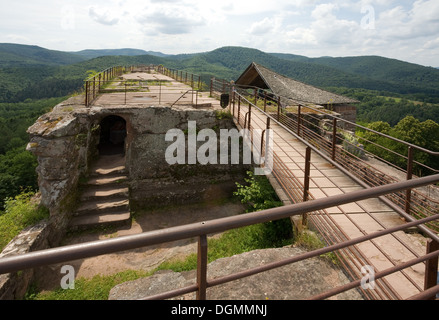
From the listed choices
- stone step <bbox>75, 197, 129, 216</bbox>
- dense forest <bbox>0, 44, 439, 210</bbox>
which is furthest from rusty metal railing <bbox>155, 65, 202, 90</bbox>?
stone step <bbox>75, 197, 129, 216</bbox>

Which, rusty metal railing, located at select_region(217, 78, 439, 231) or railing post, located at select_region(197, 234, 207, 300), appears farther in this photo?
rusty metal railing, located at select_region(217, 78, 439, 231)

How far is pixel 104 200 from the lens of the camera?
29.3 ft

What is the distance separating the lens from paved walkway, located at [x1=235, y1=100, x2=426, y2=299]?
288 centimetres

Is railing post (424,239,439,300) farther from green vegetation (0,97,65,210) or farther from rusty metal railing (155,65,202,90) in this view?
green vegetation (0,97,65,210)

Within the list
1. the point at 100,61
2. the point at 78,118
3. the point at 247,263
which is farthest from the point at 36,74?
the point at 247,263

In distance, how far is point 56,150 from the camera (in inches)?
323

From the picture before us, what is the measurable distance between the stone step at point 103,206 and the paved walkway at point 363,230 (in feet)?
16.8

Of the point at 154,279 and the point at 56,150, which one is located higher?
the point at 56,150

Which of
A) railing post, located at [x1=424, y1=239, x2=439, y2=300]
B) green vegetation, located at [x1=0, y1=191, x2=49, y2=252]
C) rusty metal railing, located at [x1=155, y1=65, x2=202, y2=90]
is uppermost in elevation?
rusty metal railing, located at [x1=155, y1=65, x2=202, y2=90]

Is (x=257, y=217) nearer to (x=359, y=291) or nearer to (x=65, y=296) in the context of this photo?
(x=359, y=291)

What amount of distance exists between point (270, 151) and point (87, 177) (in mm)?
6181

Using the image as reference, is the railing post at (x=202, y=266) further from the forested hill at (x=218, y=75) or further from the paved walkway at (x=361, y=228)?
the forested hill at (x=218, y=75)
